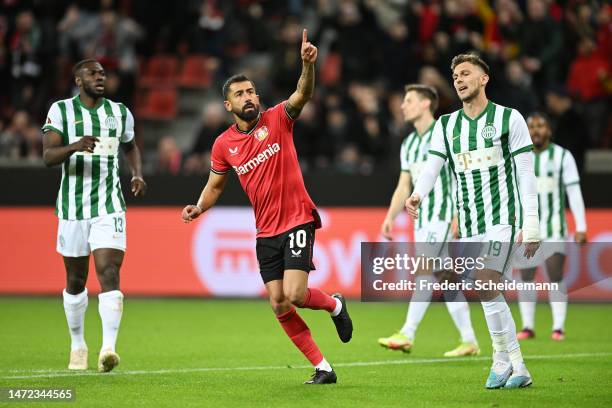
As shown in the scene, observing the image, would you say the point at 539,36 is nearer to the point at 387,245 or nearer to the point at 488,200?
the point at 387,245

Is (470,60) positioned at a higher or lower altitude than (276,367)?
higher

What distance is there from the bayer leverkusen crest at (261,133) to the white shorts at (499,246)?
5.67 feet

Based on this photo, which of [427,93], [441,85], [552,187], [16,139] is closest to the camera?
[427,93]

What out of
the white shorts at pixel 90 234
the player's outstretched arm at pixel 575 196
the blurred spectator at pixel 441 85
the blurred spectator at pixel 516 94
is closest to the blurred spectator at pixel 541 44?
the blurred spectator at pixel 516 94

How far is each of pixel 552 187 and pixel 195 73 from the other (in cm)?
942

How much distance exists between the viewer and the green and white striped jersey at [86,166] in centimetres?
927

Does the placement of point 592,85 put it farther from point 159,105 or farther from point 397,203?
point 397,203

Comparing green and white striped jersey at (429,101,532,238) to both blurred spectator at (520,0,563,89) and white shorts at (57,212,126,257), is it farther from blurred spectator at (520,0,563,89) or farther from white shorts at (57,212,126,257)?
blurred spectator at (520,0,563,89)

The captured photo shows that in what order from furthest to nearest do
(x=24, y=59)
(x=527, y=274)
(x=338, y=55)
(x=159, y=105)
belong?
(x=159, y=105) → (x=24, y=59) → (x=338, y=55) → (x=527, y=274)

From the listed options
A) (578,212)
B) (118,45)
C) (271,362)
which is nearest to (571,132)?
(578,212)

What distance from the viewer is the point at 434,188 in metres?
10.8

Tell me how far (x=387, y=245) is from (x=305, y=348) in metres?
7.20

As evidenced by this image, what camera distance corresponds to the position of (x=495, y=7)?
62.4 ft

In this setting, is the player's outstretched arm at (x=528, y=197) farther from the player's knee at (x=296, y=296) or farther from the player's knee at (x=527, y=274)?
the player's knee at (x=527, y=274)
